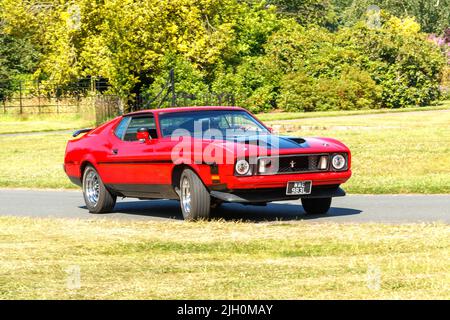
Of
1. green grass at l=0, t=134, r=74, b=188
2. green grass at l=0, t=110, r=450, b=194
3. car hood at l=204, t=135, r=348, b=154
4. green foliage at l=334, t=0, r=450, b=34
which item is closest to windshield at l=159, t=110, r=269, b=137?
car hood at l=204, t=135, r=348, b=154

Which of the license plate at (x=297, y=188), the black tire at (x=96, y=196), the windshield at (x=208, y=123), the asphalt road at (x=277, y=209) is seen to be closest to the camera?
the license plate at (x=297, y=188)

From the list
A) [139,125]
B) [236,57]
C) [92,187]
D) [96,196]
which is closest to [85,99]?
[236,57]

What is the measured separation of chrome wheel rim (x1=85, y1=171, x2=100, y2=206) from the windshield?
172 centimetres

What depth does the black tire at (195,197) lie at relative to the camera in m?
12.7

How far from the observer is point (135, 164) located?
13.9 m

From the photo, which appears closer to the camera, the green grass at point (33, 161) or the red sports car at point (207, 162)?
the red sports car at point (207, 162)

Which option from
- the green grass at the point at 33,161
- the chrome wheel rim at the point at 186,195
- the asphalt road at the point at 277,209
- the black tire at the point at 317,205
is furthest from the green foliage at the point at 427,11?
the chrome wheel rim at the point at 186,195

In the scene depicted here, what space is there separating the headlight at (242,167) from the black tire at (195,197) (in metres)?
0.54

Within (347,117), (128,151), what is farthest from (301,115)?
(128,151)

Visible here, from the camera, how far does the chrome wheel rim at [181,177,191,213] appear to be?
508 inches

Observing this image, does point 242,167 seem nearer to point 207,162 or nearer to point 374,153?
point 207,162

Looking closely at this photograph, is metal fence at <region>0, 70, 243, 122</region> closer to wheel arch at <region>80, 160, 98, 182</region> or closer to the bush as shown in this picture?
the bush

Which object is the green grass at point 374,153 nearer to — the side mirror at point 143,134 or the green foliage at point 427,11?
the side mirror at point 143,134
